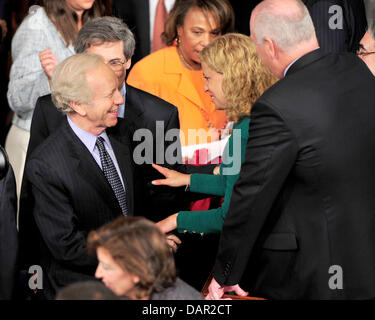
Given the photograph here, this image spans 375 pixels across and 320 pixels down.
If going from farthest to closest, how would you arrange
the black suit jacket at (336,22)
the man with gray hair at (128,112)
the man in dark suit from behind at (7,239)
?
1. the black suit jacket at (336,22)
2. the man with gray hair at (128,112)
3. the man in dark suit from behind at (7,239)

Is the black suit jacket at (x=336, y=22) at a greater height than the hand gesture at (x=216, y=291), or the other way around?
the black suit jacket at (x=336, y=22)

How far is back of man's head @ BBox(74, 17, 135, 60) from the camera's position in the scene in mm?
3600

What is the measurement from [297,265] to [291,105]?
2.08 ft

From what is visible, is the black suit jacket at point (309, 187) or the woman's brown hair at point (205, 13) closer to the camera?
the black suit jacket at point (309, 187)

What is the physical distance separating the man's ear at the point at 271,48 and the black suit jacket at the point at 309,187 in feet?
0.31

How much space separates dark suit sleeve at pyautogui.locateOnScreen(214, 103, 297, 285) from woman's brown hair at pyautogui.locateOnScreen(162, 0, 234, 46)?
1.85 m

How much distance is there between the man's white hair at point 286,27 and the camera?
2.77 metres

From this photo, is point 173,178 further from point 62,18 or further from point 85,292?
point 62,18

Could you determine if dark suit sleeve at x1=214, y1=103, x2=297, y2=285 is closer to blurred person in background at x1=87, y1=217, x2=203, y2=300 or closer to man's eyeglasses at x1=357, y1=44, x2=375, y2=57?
blurred person in background at x1=87, y1=217, x2=203, y2=300

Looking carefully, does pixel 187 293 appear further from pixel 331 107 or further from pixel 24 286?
pixel 24 286

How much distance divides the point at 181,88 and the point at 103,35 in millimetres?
900
